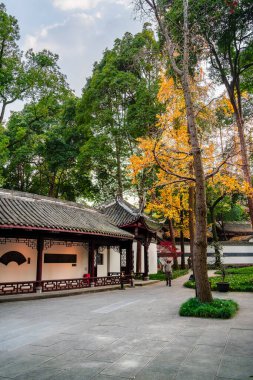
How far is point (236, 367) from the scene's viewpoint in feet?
14.2

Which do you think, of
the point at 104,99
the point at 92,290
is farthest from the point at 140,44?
the point at 92,290

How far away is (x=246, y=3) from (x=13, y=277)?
47.7ft

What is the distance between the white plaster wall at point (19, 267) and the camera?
43.1 ft

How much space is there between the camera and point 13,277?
13453mm

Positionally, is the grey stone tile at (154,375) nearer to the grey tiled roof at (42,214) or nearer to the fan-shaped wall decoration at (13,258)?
the grey tiled roof at (42,214)

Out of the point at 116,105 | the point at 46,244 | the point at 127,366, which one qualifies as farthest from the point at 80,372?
the point at 116,105

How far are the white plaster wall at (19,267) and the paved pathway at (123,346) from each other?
4.27m

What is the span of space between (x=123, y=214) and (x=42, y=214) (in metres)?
8.59

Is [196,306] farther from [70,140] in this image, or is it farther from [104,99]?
[70,140]

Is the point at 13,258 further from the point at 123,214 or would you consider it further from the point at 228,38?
the point at 228,38

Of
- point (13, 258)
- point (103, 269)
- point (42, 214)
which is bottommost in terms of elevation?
point (103, 269)

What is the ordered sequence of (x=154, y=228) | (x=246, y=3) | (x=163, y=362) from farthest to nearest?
(x=154, y=228) < (x=246, y=3) < (x=163, y=362)

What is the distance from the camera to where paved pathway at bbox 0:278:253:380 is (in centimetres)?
421

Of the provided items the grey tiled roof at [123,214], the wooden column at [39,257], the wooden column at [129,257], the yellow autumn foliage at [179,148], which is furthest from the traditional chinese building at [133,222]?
the wooden column at [39,257]
